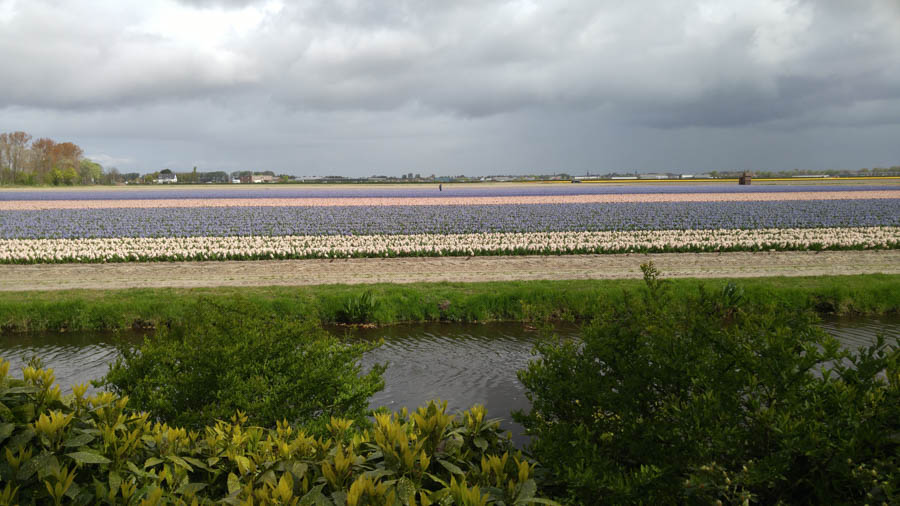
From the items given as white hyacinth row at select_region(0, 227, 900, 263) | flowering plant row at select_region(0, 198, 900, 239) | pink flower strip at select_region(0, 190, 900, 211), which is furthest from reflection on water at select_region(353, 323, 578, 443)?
pink flower strip at select_region(0, 190, 900, 211)

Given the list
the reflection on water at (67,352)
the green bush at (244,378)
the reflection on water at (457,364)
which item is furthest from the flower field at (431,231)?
the green bush at (244,378)

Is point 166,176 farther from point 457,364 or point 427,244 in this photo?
point 457,364

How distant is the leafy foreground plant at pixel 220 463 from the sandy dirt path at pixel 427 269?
13.7 m

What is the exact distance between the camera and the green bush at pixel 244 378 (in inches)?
210

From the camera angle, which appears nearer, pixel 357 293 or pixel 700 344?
pixel 700 344

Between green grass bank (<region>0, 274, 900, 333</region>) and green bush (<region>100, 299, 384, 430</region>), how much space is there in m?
6.82

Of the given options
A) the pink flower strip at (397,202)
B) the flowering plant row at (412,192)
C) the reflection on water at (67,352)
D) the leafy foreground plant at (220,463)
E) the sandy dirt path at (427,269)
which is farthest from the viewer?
the flowering plant row at (412,192)

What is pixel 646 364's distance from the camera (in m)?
3.93

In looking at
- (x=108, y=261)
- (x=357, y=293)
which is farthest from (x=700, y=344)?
(x=108, y=261)

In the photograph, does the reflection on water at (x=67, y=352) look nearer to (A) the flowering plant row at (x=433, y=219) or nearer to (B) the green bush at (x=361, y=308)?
(B) the green bush at (x=361, y=308)

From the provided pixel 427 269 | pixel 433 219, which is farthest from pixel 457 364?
pixel 433 219

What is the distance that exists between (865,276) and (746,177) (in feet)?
264

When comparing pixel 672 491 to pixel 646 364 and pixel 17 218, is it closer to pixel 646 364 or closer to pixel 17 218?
pixel 646 364

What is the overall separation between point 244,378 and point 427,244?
A: 18588 mm
